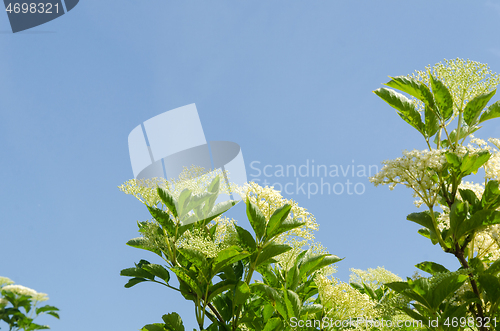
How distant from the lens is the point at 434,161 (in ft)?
7.20

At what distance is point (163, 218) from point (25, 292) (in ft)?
2.98

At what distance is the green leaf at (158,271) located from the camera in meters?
2.50

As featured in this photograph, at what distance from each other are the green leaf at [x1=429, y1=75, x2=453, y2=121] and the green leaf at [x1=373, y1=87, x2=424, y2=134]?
0.54 ft

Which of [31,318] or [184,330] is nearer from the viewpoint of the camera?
[31,318]

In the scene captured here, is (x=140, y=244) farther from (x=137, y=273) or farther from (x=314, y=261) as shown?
(x=314, y=261)

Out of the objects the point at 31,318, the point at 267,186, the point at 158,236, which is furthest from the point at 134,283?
the point at 267,186

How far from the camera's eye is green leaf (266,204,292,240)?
2.33 meters

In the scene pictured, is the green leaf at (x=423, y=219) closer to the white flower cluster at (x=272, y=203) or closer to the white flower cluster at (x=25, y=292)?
the white flower cluster at (x=272, y=203)

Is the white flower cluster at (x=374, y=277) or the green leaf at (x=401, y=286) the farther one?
the white flower cluster at (x=374, y=277)

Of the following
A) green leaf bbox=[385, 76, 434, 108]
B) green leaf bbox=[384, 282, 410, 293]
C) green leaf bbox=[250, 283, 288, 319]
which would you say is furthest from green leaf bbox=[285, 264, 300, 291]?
green leaf bbox=[385, 76, 434, 108]

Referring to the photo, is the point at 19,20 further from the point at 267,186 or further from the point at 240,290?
the point at 240,290

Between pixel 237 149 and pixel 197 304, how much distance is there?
1.37 m

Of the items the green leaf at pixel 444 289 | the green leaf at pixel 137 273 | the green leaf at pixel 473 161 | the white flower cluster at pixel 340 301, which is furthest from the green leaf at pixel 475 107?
the green leaf at pixel 137 273

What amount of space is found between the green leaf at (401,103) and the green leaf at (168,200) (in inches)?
66.6
